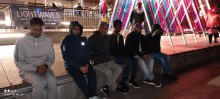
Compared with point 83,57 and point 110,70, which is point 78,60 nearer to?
point 83,57

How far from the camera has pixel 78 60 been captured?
9.71ft

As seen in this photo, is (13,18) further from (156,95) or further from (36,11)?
(156,95)

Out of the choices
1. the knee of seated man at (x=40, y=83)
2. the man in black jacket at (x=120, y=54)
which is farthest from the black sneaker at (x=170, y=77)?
the knee of seated man at (x=40, y=83)

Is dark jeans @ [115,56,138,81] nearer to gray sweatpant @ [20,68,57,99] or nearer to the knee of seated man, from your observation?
gray sweatpant @ [20,68,57,99]

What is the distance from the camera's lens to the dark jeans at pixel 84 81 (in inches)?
107

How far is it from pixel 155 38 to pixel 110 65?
172cm

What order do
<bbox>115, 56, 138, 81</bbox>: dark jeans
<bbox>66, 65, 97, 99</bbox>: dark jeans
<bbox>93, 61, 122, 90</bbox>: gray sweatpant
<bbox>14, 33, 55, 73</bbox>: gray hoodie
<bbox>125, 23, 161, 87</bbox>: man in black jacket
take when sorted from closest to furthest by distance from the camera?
<bbox>14, 33, 55, 73</bbox>: gray hoodie
<bbox>66, 65, 97, 99</bbox>: dark jeans
<bbox>93, 61, 122, 90</bbox>: gray sweatpant
<bbox>115, 56, 138, 81</bbox>: dark jeans
<bbox>125, 23, 161, 87</bbox>: man in black jacket

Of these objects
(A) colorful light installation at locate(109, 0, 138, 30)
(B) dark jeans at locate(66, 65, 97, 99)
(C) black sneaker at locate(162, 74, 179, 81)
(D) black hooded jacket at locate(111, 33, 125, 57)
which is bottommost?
(C) black sneaker at locate(162, 74, 179, 81)

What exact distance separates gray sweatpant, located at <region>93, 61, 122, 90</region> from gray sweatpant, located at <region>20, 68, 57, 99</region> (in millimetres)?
1007

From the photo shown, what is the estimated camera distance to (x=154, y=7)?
714 cm

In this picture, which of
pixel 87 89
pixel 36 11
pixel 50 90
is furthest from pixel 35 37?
pixel 36 11

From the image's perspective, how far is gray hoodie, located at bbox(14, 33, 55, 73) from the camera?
8.04 ft

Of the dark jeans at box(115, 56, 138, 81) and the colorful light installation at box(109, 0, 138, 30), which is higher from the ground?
the colorful light installation at box(109, 0, 138, 30)

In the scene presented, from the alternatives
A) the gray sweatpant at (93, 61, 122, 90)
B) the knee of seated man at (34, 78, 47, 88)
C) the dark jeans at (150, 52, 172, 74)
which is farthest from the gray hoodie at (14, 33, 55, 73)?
the dark jeans at (150, 52, 172, 74)
